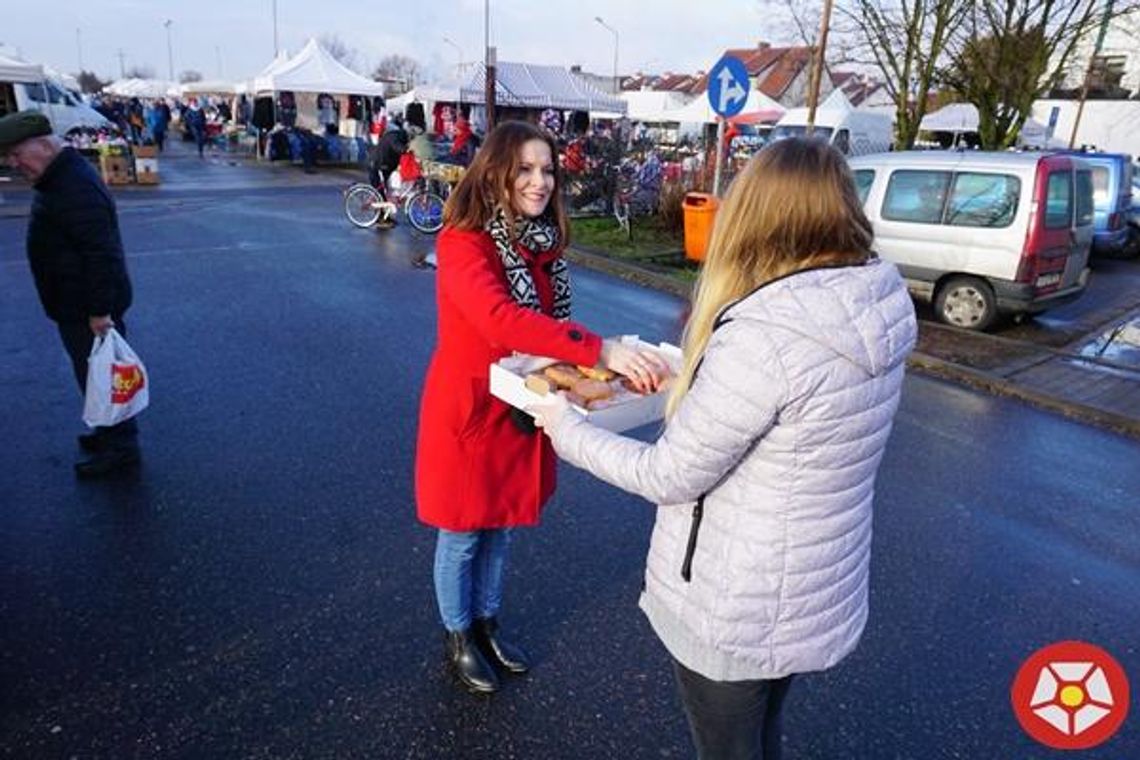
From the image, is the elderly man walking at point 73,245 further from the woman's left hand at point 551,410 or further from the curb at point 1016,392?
the curb at point 1016,392

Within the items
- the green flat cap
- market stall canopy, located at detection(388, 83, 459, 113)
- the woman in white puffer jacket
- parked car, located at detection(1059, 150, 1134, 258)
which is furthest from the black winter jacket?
market stall canopy, located at detection(388, 83, 459, 113)

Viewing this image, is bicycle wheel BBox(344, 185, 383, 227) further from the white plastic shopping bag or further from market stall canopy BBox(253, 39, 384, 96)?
market stall canopy BBox(253, 39, 384, 96)

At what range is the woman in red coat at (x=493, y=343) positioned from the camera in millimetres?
2051

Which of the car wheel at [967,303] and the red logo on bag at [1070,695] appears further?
the car wheel at [967,303]

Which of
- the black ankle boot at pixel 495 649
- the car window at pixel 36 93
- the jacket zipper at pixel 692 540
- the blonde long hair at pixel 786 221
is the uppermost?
the car window at pixel 36 93

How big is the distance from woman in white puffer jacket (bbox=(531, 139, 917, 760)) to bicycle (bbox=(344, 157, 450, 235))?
11882 millimetres

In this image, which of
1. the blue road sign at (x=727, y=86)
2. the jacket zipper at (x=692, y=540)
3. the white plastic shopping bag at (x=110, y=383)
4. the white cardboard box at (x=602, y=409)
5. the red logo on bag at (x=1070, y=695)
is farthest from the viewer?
the blue road sign at (x=727, y=86)

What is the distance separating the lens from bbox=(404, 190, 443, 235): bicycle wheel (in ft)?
42.3

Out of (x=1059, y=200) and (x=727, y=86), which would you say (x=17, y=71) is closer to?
(x=727, y=86)

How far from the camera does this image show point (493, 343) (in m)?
2.09

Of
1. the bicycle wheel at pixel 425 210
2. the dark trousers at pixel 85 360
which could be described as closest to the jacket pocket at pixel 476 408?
the dark trousers at pixel 85 360

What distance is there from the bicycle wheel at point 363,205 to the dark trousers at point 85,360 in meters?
9.43

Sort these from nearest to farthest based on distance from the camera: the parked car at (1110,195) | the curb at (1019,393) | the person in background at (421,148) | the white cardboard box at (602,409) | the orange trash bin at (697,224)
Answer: the white cardboard box at (602,409)
the curb at (1019,393)
the orange trash bin at (697,224)
the parked car at (1110,195)
the person in background at (421,148)

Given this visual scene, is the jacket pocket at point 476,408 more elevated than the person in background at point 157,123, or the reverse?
the person in background at point 157,123
